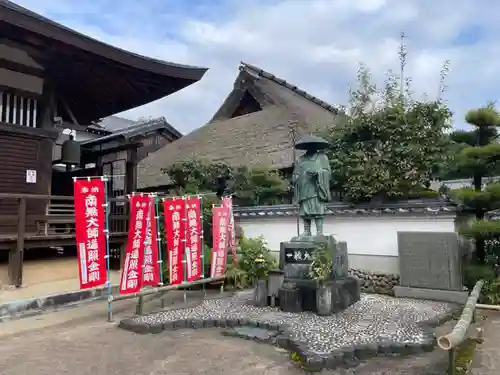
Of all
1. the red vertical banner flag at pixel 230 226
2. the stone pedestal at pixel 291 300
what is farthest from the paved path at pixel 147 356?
the red vertical banner flag at pixel 230 226

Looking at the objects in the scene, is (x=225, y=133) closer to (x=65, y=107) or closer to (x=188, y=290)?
(x=65, y=107)

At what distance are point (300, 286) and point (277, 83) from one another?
16.6 meters

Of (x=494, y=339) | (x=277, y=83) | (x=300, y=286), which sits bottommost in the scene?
(x=494, y=339)

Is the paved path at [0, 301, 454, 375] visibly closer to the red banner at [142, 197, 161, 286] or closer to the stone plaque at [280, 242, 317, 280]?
the red banner at [142, 197, 161, 286]

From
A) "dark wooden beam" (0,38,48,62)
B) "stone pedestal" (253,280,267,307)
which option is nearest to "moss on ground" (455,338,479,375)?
"stone pedestal" (253,280,267,307)

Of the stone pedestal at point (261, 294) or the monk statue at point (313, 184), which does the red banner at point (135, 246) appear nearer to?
the stone pedestal at point (261, 294)

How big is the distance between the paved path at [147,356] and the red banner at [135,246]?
101 centimetres

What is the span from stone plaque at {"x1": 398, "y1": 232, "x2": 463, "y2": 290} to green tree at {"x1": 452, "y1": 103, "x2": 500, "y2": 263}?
49 centimetres

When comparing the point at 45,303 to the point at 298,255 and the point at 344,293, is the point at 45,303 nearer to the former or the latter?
the point at 298,255

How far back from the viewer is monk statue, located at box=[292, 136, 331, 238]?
343 inches

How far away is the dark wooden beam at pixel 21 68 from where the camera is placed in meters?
10.2

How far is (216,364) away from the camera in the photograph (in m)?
5.42

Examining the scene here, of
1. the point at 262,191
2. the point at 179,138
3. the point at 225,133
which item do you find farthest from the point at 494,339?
the point at 179,138

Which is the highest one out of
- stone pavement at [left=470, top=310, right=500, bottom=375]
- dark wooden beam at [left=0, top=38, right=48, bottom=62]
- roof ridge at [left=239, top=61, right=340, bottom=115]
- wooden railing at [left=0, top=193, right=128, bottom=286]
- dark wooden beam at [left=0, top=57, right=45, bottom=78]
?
roof ridge at [left=239, top=61, right=340, bottom=115]
